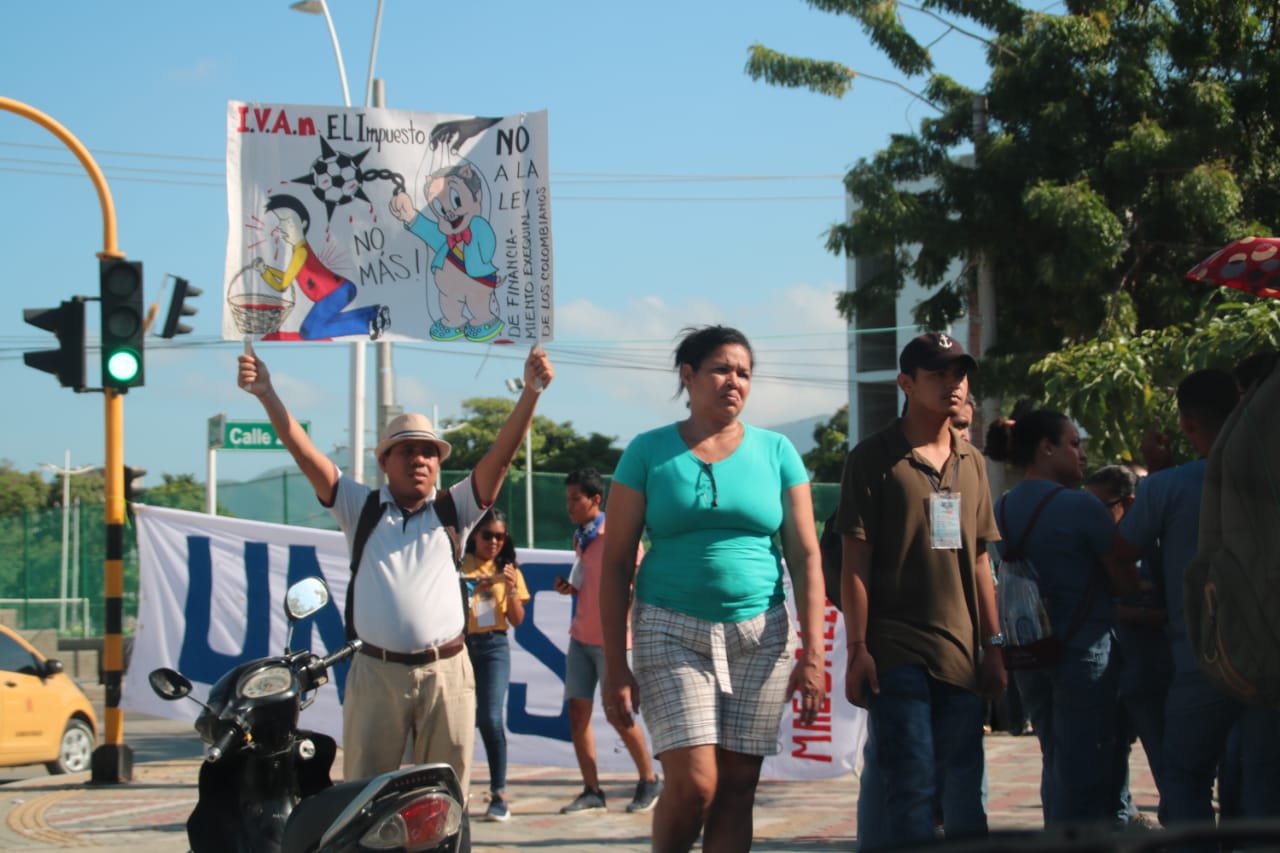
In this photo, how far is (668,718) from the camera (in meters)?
4.57

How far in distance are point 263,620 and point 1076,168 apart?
13443mm

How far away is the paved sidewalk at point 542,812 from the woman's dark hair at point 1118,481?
1.65 m

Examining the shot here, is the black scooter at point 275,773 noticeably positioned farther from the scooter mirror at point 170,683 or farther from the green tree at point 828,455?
the green tree at point 828,455

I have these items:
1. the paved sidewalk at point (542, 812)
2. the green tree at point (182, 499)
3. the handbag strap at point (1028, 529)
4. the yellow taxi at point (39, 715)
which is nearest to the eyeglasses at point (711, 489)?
the handbag strap at point (1028, 529)

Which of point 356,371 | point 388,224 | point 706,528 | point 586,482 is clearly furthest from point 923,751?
point 356,371

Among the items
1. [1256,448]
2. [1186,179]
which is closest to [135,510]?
[1256,448]

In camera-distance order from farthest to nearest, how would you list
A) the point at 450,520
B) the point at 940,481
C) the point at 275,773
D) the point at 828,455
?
the point at 828,455 < the point at 450,520 < the point at 940,481 < the point at 275,773

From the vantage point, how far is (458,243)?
6219 mm

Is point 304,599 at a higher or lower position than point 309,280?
lower

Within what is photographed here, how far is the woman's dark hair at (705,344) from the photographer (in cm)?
496

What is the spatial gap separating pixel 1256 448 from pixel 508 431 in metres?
2.58

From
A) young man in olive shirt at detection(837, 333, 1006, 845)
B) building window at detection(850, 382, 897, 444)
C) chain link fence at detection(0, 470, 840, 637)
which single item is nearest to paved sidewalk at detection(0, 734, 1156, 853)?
young man in olive shirt at detection(837, 333, 1006, 845)

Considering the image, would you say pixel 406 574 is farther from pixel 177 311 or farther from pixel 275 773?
pixel 177 311

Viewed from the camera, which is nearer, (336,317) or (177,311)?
(336,317)
